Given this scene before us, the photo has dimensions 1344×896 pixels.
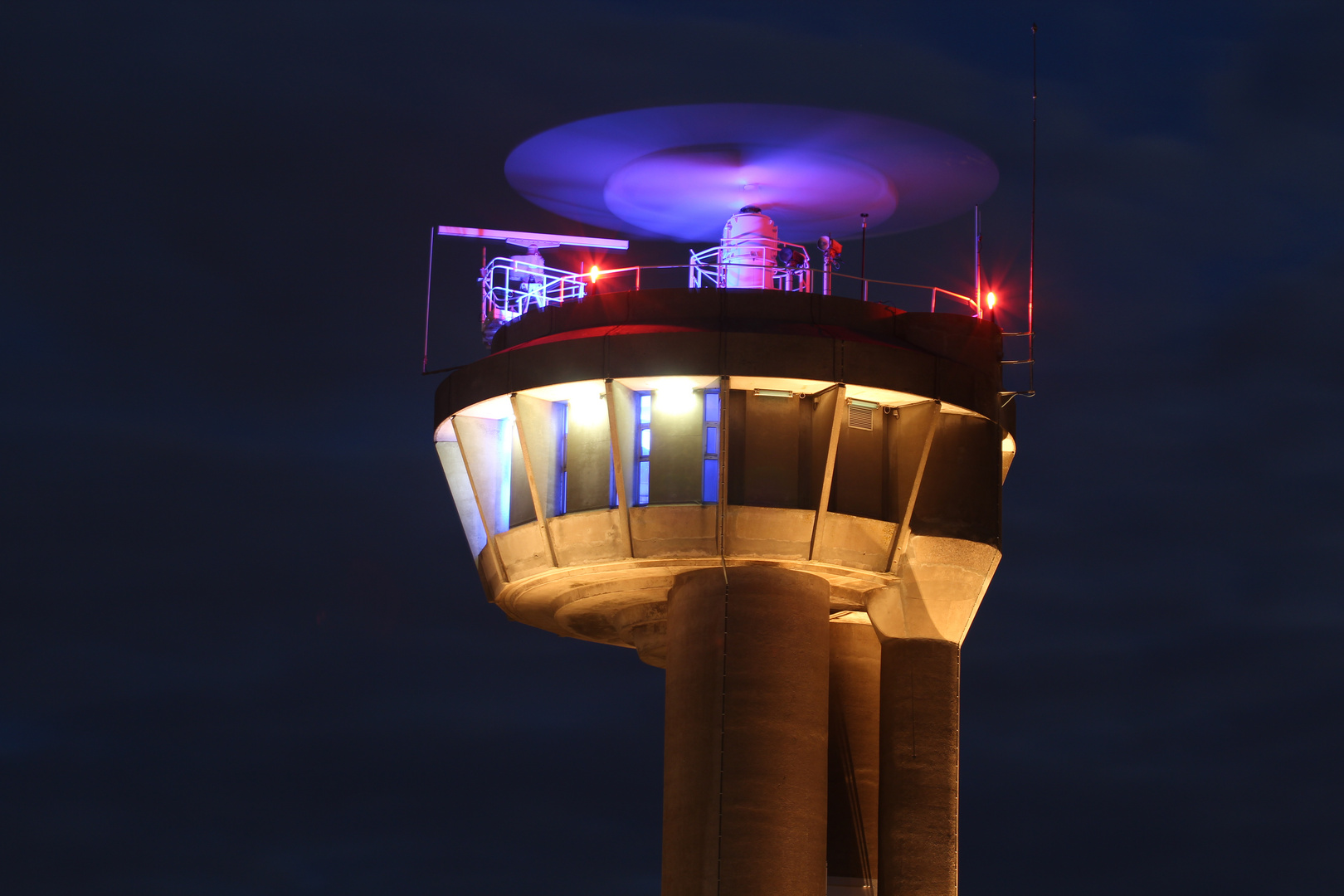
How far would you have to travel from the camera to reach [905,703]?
4569 centimetres

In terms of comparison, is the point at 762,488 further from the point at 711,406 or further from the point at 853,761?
the point at 853,761

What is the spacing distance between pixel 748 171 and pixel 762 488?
8907mm

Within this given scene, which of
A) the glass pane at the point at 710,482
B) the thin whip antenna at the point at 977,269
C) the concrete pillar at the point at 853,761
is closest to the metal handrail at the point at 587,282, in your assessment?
the thin whip antenna at the point at 977,269

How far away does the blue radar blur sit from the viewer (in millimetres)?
47031

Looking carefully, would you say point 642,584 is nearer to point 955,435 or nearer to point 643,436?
point 643,436

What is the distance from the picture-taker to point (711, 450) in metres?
44.5

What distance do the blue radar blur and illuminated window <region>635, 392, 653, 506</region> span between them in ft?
22.1

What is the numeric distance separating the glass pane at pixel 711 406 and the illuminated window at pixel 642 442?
1.19 meters

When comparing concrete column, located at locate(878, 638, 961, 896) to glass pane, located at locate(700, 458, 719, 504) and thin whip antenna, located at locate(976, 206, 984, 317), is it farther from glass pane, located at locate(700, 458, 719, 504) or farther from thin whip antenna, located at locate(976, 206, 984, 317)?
thin whip antenna, located at locate(976, 206, 984, 317)

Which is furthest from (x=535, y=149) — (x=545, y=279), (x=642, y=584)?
(x=642, y=584)

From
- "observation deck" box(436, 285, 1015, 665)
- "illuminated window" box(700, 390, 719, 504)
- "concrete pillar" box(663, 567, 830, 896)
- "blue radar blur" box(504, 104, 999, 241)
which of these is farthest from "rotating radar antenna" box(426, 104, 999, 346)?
"concrete pillar" box(663, 567, 830, 896)

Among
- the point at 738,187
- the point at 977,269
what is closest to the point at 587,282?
the point at 738,187

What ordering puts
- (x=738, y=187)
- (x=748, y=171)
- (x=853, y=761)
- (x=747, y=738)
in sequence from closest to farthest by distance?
(x=747, y=738), (x=853, y=761), (x=748, y=171), (x=738, y=187)

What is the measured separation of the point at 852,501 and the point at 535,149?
11.7 metres
